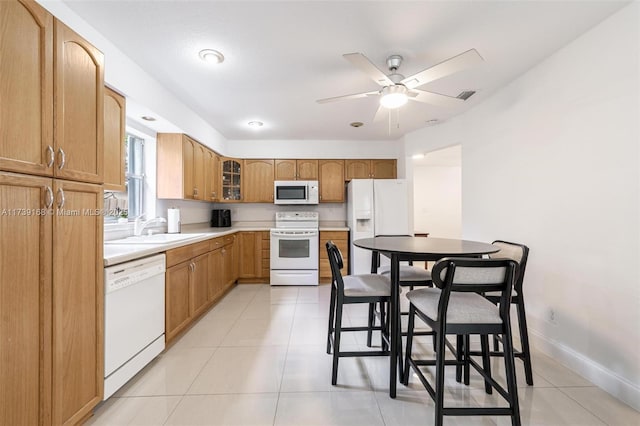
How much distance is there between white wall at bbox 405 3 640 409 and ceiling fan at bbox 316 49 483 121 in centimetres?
74

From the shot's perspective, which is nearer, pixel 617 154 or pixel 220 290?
pixel 617 154

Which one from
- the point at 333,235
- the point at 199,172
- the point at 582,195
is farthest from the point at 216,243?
the point at 582,195

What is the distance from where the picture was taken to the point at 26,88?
1.12 m

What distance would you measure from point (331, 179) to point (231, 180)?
171 centimetres

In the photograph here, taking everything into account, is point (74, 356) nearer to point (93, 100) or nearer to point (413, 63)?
point (93, 100)

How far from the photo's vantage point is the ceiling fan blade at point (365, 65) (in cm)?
165

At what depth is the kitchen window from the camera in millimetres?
2894

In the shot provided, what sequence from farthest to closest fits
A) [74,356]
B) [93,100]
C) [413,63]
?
[413,63]
[93,100]
[74,356]

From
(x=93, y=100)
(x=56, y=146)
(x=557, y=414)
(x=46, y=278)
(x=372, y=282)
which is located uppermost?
(x=93, y=100)

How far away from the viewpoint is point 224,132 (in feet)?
13.7

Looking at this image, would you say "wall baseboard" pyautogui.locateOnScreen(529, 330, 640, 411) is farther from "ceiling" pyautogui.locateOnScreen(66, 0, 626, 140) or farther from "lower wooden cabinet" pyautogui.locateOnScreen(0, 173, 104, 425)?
"lower wooden cabinet" pyautogui.locateOnScreen(0, 173, 104, 425)

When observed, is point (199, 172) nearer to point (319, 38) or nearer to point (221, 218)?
point (221, 218)

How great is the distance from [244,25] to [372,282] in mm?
1943

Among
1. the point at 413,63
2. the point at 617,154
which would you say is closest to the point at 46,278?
the point at 413,63
